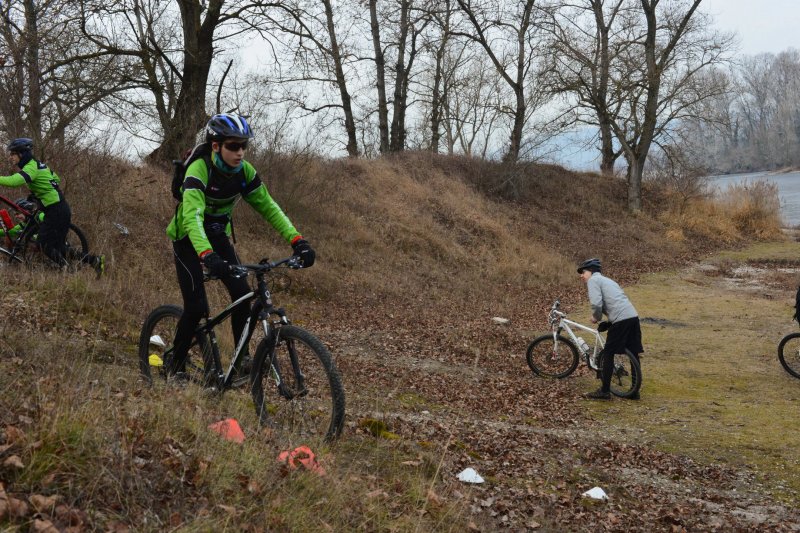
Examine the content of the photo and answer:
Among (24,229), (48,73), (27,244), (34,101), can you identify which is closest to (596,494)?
(27,244)

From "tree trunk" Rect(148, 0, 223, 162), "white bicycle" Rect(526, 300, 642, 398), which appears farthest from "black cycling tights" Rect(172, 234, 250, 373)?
"tree trunk" Rect(148, 0, 223, 162)

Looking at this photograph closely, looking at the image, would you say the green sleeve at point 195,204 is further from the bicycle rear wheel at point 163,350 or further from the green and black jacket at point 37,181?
the green and black jacket at point 37,181

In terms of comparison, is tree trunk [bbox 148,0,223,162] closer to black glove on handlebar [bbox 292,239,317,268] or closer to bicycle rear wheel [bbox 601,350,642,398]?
bicycle rear wheel [bbox 601,350,642,398]

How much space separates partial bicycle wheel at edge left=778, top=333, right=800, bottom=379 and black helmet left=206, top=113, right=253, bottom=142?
10.1m

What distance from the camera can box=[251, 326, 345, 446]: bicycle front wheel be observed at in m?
4.70

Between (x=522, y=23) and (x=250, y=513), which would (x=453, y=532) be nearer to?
(x=250, y=513)

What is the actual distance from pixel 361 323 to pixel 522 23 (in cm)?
2205

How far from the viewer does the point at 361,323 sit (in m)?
13.8

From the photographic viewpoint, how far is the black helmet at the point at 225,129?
490 cm

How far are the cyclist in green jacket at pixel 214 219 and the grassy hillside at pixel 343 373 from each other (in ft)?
2.64

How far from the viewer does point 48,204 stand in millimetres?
10141

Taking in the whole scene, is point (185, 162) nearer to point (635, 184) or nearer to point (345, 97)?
point (345, 97)

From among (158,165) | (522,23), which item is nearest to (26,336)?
(158,165)

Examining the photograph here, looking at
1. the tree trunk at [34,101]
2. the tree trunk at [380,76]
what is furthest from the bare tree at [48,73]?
the tree trunk at [380,76]
